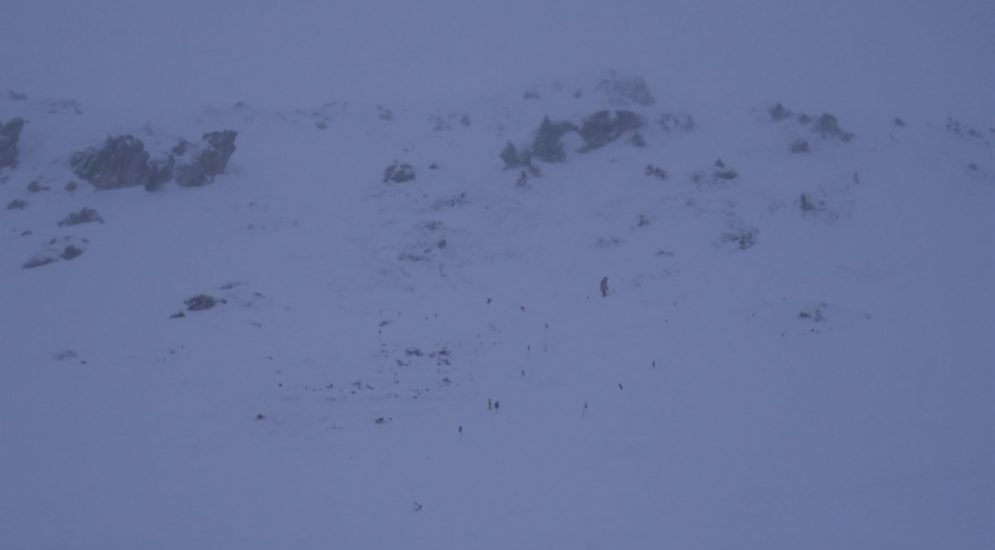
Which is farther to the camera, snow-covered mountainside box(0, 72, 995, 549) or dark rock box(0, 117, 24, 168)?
dark rock box(0, 117, 24, 168)

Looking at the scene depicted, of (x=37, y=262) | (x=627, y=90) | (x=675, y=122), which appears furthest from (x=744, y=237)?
(x=37, y=262)

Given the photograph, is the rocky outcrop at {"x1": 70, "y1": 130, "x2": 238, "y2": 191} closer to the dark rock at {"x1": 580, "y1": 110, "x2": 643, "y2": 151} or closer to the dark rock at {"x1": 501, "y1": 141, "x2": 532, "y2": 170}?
the dark rock at {"x1": 501, "y1": 141, "x2": 532, "y2": 170}

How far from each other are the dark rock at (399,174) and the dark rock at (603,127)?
12.9 meters

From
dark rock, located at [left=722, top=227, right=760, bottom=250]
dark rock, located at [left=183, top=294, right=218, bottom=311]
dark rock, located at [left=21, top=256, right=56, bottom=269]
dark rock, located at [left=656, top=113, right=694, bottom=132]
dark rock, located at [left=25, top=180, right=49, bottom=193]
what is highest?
dark rock, located at [left=656, top=113, right=694, bottom=132]

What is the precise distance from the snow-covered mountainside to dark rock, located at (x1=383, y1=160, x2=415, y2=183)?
278 mm

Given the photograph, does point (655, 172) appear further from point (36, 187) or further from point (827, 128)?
point (36, 187)

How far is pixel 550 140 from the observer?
45000 mm

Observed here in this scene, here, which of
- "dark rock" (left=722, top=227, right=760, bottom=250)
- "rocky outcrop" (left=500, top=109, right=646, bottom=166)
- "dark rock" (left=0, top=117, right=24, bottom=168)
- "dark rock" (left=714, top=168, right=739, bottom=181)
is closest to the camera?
"dark rock" (left=722, top=227, right=760, bottom=250)

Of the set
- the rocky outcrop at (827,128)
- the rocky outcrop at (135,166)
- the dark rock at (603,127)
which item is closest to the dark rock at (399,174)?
the rocky outcrop at (135,166)

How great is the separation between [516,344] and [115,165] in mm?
29807

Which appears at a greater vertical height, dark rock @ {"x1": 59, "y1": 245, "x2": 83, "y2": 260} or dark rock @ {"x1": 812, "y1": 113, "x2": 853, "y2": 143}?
dark rock @ {"x1": 812, "y1": 113, "x2": 853, "y2": 143}

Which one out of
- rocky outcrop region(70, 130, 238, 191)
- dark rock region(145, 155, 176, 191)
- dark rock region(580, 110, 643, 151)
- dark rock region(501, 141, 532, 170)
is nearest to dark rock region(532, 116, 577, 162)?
dark rock region(501, 141, 532, 170)

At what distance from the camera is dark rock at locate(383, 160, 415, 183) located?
42.9 m

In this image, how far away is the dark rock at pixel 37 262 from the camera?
28219mm
